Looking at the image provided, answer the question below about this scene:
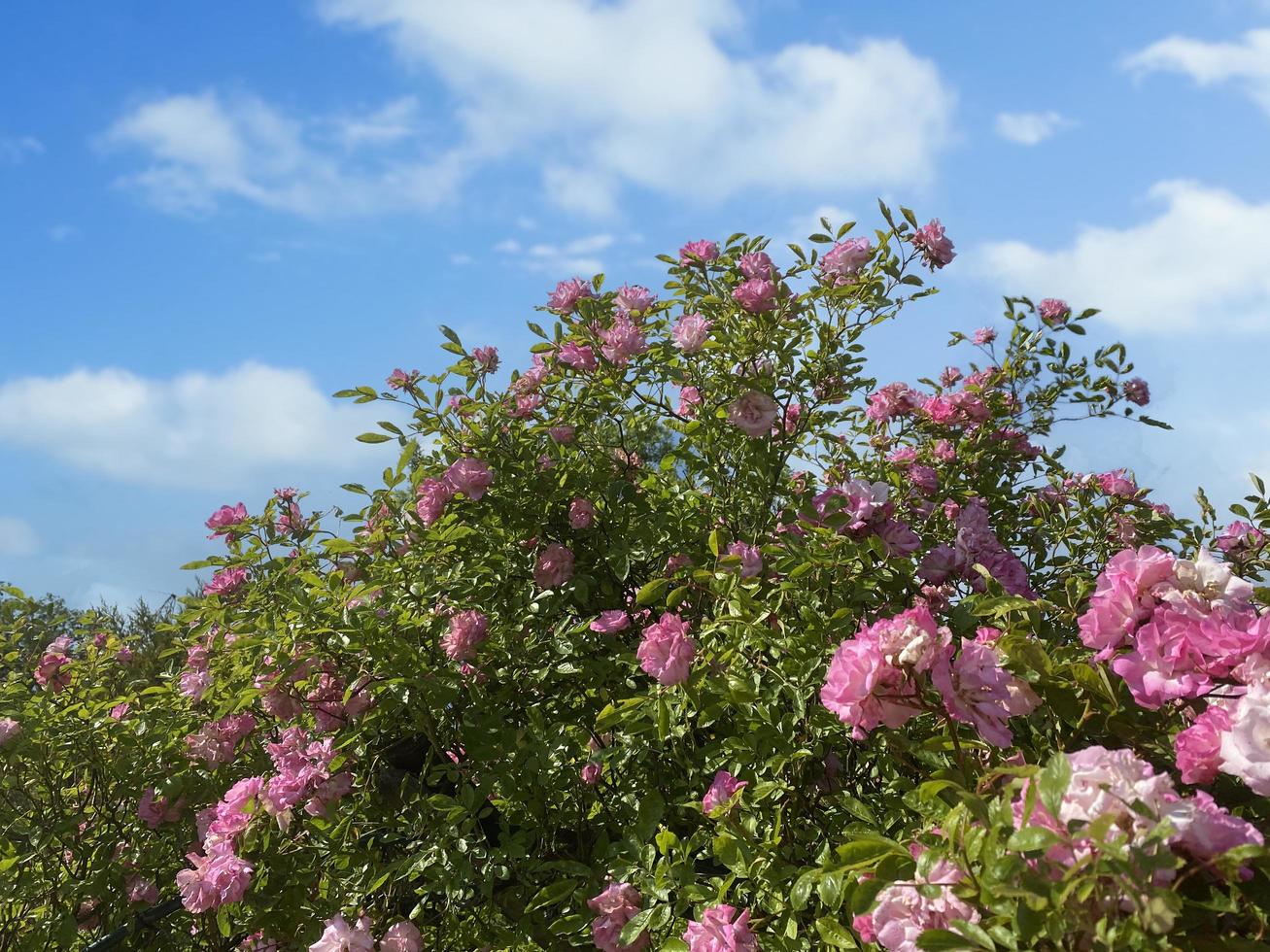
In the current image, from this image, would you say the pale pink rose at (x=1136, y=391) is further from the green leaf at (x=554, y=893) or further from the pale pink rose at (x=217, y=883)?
the pale pink rose at (x=217, y=883)

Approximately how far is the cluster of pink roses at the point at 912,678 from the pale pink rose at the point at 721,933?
54 cm

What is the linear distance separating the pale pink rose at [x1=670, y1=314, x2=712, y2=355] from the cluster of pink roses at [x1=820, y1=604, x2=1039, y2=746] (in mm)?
1445

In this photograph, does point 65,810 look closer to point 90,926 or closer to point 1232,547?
point 90,926

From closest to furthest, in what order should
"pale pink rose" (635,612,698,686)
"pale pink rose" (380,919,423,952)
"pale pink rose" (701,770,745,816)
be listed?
"pale pink rose" (701,770,745,816)
"pale pink rose" (635,612,698,686)
"pale pink rose" (380,919,423,952)

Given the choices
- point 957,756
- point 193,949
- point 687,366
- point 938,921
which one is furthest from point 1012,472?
point 193,949

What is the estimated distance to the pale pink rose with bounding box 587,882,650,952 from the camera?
2.02m

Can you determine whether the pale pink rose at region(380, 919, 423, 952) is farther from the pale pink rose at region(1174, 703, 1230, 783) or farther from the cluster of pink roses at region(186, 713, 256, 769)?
the pale pink rose at region(1174, 703, 1230, 783)

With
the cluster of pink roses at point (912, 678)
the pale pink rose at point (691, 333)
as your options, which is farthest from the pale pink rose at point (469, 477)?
the cluster of pink roses at point (912, 678)

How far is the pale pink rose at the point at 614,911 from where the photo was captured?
2.02 m

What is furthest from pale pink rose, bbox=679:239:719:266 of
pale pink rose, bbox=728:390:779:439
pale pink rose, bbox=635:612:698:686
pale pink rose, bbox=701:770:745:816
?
pale pink rose, bbox=701:770:745:816

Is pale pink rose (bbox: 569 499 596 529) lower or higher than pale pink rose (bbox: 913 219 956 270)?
lower

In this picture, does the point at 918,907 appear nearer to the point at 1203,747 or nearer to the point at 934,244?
the point at 1203,747

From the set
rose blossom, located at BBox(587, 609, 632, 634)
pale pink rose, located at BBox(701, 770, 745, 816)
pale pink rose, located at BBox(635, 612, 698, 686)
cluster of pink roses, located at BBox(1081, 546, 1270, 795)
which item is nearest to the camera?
cluster of pink roses, located at BBox(1081, 546, 1270, 795)

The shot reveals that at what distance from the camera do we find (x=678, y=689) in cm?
212
